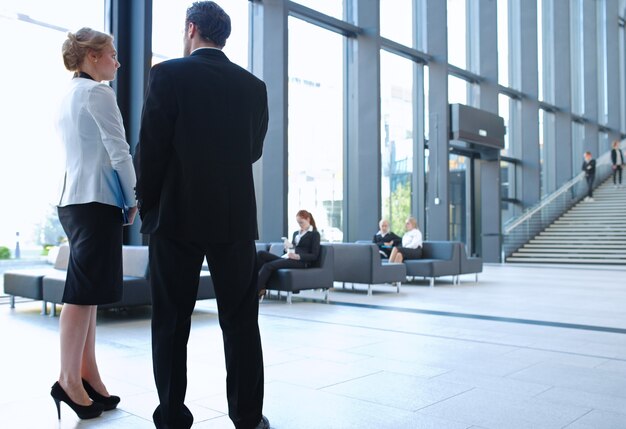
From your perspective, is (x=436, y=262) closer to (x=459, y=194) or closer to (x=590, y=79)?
(x=459, y=194)

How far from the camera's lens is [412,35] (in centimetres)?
1570

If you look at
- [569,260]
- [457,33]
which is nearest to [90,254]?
[569,260]

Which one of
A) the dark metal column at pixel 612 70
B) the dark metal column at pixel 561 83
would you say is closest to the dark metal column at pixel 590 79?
the dark metal column at pixel 612 70

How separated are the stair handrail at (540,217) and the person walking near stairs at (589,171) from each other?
0.45 metres

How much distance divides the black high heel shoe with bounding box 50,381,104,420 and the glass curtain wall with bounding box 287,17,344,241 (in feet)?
29.6

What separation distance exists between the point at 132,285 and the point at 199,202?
14.3ft

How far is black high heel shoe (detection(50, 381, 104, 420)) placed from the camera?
278 centimetres

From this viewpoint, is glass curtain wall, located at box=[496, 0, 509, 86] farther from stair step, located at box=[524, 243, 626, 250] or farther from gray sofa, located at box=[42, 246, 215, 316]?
gray sofa, located at box=[42, 246, 215, 316]

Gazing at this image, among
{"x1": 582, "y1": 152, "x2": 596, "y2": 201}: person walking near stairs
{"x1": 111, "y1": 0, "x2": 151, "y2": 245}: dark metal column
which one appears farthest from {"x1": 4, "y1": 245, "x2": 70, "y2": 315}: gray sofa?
{"x1": 582, "y1": 152, "x2": 596, "y2": 201}: person walking near stairs

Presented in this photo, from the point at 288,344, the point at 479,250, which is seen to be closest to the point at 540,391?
the point at 288,344

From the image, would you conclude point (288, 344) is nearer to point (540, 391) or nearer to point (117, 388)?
point (117, 388)

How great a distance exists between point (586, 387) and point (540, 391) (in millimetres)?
331

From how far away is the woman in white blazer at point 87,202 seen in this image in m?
2.69

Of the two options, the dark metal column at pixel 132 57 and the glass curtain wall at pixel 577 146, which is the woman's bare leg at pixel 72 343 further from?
the glass curtain wall at pixel 577 146
